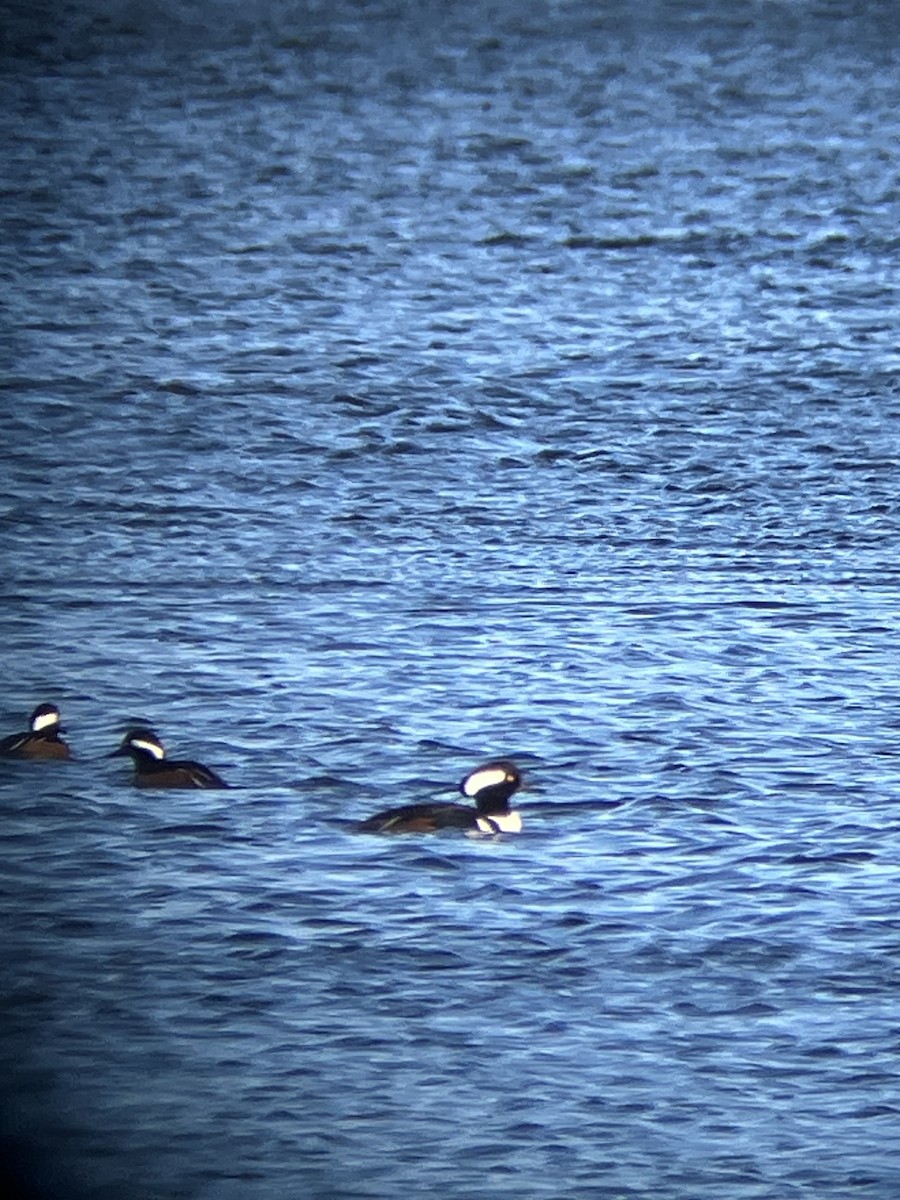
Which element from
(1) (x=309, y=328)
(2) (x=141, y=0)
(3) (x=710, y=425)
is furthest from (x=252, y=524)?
(2) (x=141, y=0)

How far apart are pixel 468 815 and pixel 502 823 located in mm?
147

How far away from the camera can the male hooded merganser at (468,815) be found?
1018 centimetres

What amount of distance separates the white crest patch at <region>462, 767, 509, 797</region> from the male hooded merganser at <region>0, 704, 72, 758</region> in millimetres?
2012

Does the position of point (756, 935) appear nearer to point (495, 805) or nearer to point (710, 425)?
point (495, 805)

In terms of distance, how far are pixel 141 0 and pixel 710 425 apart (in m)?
22.0

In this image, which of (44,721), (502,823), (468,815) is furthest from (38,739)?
(502,823)

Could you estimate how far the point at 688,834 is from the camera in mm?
10273

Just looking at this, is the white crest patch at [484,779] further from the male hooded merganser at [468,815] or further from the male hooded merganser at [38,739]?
the male hooded merganser at [38,739]

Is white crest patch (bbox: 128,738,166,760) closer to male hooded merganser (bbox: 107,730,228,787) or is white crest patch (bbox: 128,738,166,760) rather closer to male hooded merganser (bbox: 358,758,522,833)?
male hooded merganser (bbox: 107,730,228,787)

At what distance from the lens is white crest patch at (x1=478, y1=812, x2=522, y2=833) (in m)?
10.1

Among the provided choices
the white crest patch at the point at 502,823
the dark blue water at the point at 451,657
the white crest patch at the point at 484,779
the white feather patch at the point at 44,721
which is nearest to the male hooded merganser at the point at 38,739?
the white feather patch at the point at 44,721

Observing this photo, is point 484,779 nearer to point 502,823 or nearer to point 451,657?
point 502,823

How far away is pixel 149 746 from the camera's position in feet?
35.3

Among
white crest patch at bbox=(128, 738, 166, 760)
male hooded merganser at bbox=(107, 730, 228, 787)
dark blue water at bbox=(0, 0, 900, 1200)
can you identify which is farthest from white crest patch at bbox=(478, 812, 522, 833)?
white crest patch at bbox=(128, 738, 166, 760)
